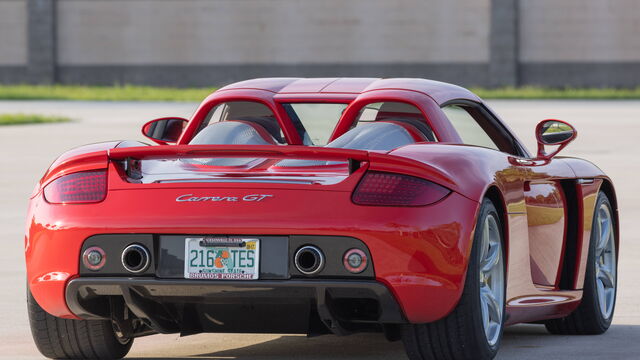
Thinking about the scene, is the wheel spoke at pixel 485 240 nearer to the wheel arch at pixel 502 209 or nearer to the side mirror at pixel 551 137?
the wheel arch at pixel 502 209

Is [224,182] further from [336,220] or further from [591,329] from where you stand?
[591,329]

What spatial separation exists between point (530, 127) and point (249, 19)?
3198 cm

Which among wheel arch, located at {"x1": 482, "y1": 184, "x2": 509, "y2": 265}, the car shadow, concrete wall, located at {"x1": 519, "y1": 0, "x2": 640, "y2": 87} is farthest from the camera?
concrete wall, located at {"x1": 519, "y1": 0, "x2": 640, "y2": 87}

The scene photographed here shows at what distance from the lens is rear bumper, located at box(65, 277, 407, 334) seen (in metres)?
5.11

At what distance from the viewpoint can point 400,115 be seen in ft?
20.5

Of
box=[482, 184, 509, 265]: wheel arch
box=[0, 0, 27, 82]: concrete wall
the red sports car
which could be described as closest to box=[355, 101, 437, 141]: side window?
the red sports car

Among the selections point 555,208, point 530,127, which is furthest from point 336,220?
point 530,127

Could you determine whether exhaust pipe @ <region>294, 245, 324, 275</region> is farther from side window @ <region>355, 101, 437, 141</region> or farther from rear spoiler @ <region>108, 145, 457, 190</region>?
side window @ <region>355, 101, 437, 141</region>

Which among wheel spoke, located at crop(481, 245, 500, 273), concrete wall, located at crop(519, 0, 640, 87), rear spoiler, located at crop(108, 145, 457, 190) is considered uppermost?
concrete wall, located at crop(519, 0, 640, 87)

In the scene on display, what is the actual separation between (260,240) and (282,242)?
0.08 metres

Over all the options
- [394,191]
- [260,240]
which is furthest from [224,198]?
[394,191]

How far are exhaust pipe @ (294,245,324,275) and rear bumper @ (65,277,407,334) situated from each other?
0.14 feet

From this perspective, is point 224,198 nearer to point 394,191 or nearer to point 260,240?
point 260,240

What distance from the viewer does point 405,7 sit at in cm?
5919
